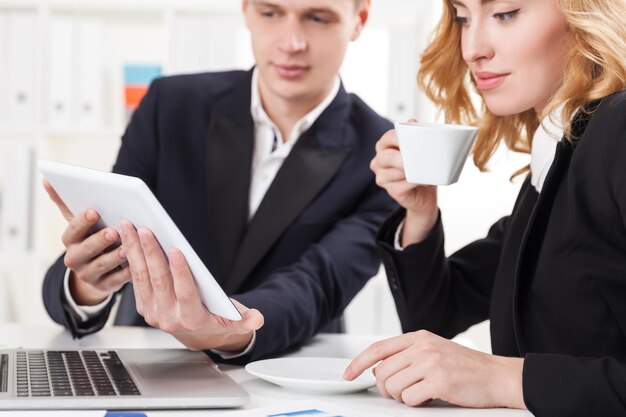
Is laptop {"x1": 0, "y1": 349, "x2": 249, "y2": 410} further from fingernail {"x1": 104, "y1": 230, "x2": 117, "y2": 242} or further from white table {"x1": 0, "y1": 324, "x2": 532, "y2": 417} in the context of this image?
fingernail {"x1": 104, "y1": 230, "x2": 117, "y2": 242}

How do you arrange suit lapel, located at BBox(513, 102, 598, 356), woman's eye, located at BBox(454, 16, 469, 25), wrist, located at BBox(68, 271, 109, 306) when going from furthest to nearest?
wrist, located at BBox(68, 271, 109, 306), woman's eye, located at BBox(454, 16, 469, 25), suit lapel, located at BBox(513, 102, 598, 356)

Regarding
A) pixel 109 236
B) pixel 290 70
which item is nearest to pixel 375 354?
pixel 109 236

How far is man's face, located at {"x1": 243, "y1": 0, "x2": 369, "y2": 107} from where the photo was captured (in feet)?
6.15

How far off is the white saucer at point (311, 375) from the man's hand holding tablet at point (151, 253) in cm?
7

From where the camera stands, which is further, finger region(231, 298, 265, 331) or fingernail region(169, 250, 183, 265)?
finger region(231, 298, 265, 331)

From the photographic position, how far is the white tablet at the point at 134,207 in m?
1.08

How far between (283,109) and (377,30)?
1284 millimetres

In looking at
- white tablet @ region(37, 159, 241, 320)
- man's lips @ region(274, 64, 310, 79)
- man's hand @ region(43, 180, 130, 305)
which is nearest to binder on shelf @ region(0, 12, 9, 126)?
man's lips @ region(274, 64, 310, 79)

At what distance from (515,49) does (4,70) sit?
210 cm

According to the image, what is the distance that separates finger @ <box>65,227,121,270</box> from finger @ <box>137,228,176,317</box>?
8.2 inches

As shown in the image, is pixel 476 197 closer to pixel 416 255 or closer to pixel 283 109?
pixel 283 109

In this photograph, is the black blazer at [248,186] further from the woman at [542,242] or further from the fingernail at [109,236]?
the fingernail at [109,236]

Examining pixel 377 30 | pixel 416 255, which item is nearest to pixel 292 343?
pixel 416 255

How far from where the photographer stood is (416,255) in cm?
155
